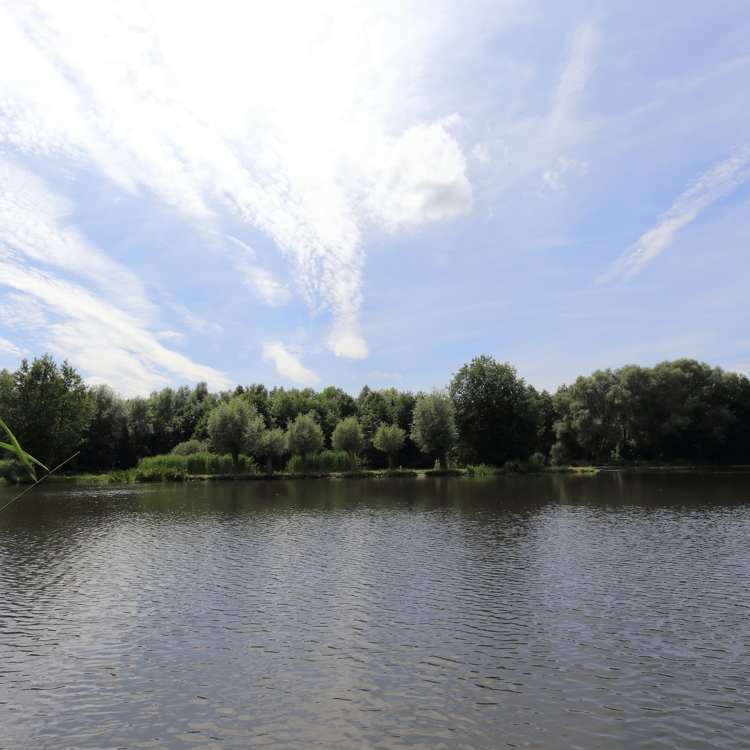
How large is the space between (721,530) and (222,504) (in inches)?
1218

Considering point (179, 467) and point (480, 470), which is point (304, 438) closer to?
point (179, 467)

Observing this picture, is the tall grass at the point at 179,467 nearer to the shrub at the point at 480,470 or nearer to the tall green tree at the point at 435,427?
the tall green tree at the point at 435,427

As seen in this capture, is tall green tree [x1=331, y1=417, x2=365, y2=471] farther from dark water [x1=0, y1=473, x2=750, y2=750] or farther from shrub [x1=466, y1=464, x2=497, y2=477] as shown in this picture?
dark water [x1=0, y1=473, x2=750, y2=750]

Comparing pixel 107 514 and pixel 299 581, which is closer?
pixel 299 581

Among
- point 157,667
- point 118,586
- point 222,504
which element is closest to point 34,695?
point 157,667

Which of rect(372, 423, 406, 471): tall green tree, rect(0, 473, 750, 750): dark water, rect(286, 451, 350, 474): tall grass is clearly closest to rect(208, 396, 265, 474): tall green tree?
rect(286, 451, 350, 474): tall grass

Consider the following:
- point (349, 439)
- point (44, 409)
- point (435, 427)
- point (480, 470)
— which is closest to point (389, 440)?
point (349, 439)

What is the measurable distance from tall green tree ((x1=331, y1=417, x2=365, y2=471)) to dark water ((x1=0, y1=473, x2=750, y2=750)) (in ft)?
163

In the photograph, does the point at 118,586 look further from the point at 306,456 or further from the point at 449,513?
the point at 306,456

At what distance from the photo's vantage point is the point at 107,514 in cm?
3700

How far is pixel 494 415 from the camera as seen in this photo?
81.4 m

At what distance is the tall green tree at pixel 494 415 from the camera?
80.6 m

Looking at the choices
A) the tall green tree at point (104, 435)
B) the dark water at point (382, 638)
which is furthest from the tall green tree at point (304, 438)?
the dark water at point (382, 638)

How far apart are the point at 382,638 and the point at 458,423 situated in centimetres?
6982
